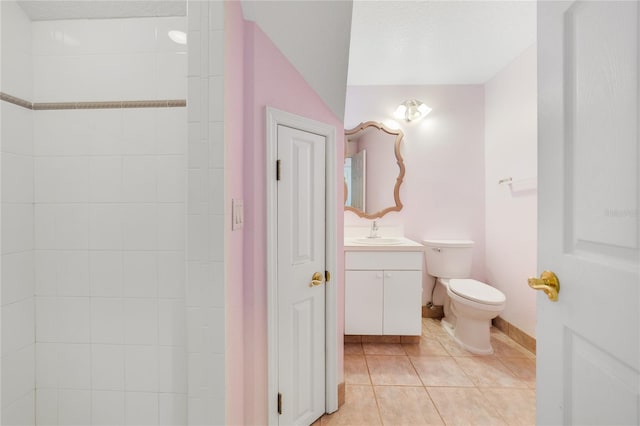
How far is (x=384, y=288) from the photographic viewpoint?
2.44 metres

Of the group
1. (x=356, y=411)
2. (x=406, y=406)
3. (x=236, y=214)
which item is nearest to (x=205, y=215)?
(x=236, y=214)

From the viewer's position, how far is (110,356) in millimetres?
1185

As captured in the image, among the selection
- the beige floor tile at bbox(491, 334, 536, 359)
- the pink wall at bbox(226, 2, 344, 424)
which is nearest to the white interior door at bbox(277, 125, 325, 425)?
the pink wall at bbox(226, 2, 344, 424)

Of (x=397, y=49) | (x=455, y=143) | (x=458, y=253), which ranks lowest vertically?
(x=458, y=253)

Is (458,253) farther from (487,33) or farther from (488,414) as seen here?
(487,33)

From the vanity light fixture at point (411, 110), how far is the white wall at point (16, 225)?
2.70 m

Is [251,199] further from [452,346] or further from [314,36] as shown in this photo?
[452,346]

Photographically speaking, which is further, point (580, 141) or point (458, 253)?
point (458, 253)

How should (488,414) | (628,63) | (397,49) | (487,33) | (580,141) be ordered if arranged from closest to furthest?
(628,63)
(580,141)
(488,414)
(487,33)
(397,49)

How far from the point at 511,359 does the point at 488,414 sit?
0.81m

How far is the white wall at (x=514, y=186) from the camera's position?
240cm

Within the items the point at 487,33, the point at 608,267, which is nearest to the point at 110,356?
the point at 608,267

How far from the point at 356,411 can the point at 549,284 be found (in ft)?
4.64

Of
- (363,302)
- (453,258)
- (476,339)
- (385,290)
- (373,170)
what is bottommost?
(476,339)
